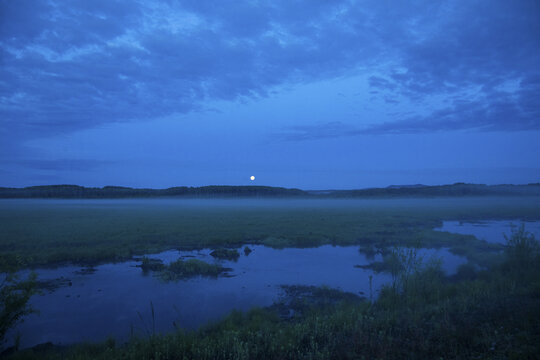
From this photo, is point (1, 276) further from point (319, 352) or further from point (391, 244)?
point (391, 244)

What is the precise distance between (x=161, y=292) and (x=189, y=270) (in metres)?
2.56

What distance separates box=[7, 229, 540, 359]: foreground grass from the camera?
5.62m

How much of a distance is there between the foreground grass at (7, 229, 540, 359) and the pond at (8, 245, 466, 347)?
3.05 ft

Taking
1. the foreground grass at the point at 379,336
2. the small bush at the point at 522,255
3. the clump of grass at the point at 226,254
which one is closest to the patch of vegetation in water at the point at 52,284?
the foreground grass at the point at 379,336

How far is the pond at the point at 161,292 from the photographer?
29.2 ft

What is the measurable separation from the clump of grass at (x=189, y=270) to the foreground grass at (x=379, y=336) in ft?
18.4

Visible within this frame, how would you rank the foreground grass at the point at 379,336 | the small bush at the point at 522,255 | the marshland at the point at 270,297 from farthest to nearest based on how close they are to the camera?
the small bush at the point at 522,255
the marshland at the point at 270,297
the foreground grass at the point at 379,336

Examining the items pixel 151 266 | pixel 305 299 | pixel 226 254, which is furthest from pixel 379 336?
pixel 226 254

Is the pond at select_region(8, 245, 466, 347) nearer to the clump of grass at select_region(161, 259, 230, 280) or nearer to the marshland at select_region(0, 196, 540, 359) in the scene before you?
the marshland at select_region(0, 196, 540, 359)

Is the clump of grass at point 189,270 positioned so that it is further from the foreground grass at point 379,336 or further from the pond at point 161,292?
the foreground grass at point 379,336

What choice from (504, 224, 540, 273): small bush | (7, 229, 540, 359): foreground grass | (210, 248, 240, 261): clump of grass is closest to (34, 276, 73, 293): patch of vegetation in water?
(7, 229, 540, 359): foreground grass

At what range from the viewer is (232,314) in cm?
886

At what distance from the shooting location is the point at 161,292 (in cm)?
1184

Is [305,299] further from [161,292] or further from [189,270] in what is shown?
[189,270]
